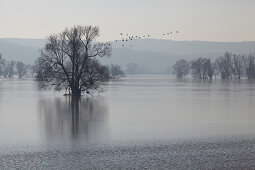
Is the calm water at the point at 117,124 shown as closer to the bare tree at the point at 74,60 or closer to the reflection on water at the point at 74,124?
the reflection on water at the point at 74,124

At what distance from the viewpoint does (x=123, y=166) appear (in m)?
17.2

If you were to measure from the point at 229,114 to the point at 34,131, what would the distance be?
17.7 meters

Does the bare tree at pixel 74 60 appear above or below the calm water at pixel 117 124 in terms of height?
above

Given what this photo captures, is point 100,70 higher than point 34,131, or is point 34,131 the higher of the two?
point 100,70


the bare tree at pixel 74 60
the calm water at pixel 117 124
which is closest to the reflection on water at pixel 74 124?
the calm water at pixel 117 124

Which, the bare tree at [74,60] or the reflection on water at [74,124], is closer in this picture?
the reflection on water at [74,124]

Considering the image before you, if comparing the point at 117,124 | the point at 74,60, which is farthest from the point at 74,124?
the point at 74,60

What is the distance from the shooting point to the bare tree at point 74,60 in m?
61.6

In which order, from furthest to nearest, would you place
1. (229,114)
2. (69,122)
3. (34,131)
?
(229,114), (69,122), (34,131)

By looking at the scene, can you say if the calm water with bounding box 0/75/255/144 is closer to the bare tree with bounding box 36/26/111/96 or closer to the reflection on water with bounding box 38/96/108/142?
the reflection on water with bounding box 38/96/108/142

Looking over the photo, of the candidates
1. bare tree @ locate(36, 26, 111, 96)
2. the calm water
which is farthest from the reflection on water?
bare tree @ locate(36, 26, 111, 96)

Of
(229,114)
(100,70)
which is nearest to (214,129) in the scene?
(229,114)

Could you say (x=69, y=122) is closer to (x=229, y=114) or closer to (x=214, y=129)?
(x=214, y=129)

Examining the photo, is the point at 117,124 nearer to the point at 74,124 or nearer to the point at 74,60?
the point at 74,124
